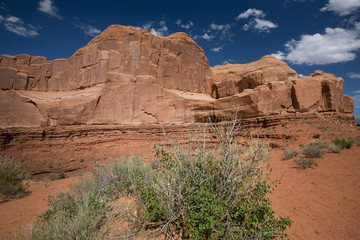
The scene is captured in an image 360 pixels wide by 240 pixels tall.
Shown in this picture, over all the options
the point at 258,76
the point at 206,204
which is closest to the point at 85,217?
the point at 206,204

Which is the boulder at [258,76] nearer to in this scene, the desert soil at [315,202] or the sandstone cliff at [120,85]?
the sandstone cliff at [120,85]

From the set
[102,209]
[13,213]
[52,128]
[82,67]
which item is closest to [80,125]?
[52,128]

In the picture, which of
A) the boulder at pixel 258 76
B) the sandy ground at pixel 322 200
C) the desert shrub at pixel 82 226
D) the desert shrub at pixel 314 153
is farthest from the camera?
the boulder at pixel 258 76

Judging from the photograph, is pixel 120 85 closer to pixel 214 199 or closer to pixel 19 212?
pixel 19 212

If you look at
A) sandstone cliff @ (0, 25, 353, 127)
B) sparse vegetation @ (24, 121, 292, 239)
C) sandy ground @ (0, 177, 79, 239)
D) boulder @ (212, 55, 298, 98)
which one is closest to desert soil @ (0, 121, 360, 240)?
sandy ground @ (0, 177, 79, 239)

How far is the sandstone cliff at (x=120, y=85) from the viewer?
786 inches

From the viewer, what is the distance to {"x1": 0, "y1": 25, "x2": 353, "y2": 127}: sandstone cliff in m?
20.0

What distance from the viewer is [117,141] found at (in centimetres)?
1841

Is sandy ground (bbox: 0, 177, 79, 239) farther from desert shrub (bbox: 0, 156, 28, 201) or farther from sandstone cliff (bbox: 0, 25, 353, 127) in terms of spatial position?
sandstone cliff (bbox: 0, 25, 353, 127)

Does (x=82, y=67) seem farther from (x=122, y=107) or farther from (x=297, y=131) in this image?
(x=297, y=131)

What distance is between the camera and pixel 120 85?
2069cm

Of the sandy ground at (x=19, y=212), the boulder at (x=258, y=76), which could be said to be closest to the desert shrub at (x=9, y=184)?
the sandy ground at (x=19, y=212)

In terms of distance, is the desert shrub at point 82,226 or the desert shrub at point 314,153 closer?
the desert shrub at point 82,226

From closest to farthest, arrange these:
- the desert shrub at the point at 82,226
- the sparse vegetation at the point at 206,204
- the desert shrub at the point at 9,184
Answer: the sparse vegetation at the point at 206,204 → the desert shrub at the point at 82,226 → the desert shrub at the point at 9,184
